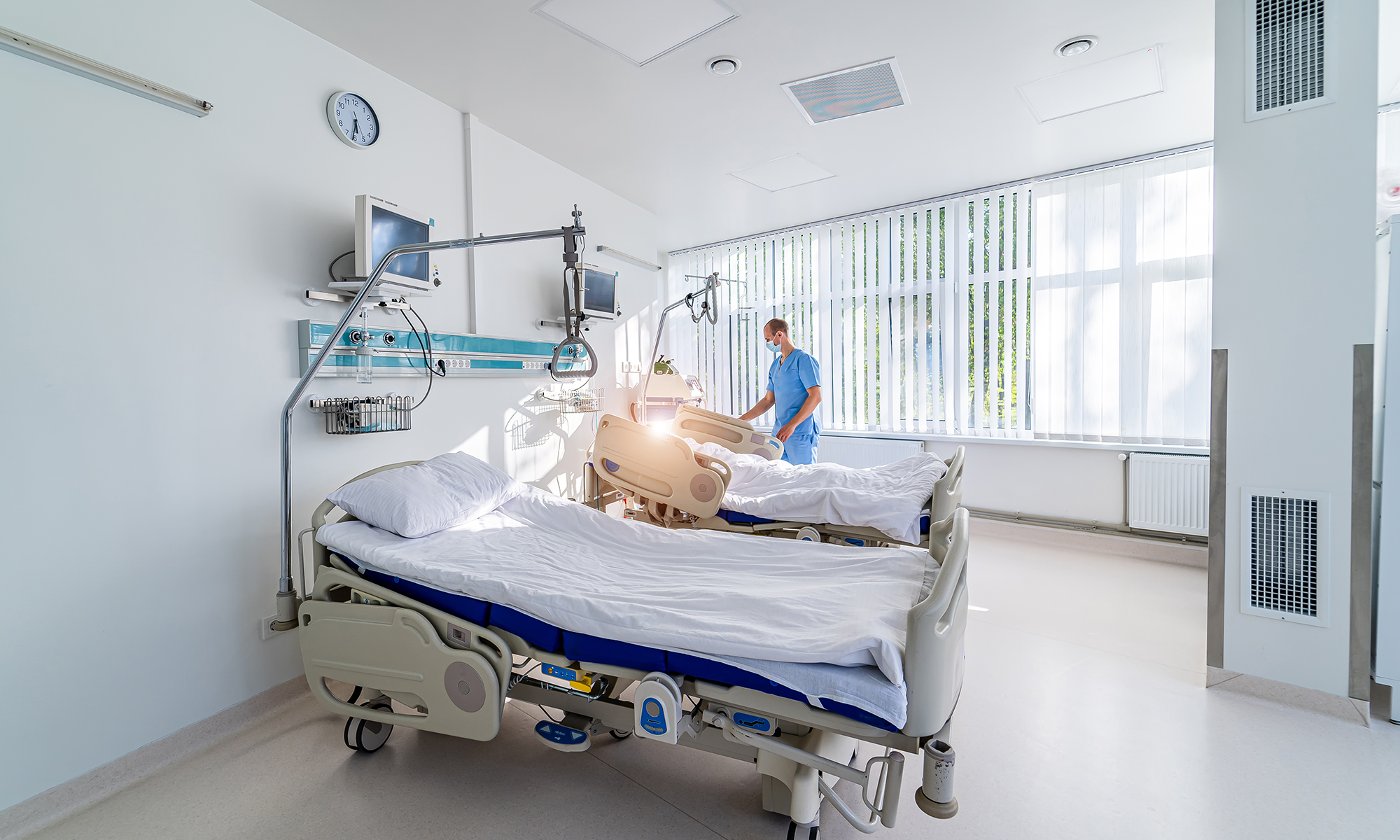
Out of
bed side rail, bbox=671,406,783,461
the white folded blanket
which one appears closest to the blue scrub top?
bed side rail, bbox=671,406,783,461

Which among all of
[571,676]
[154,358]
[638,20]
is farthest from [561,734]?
[638,20]

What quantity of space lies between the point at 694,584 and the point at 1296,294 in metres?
2.56

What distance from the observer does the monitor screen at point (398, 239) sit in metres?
2.57

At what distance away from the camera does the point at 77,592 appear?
194cm

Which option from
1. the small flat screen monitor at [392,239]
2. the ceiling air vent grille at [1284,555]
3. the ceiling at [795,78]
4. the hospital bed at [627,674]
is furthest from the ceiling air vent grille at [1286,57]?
the small flat screen monitor at [392,239]

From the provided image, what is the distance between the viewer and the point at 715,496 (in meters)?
3.17

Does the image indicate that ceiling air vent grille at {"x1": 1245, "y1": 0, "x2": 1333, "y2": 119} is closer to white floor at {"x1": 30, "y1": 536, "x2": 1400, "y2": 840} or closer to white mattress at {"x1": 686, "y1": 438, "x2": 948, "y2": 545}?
white mattress at {"x1": 686, "y1": 438, "x2": 948, "y2": 545}

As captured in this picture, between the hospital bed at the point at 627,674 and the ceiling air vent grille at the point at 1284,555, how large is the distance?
4.58ft

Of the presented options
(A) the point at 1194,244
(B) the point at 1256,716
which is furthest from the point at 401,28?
(A) the point at 1194,244

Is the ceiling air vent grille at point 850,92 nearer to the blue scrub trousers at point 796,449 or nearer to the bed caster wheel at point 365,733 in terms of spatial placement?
the blue scrub trousers at point 796,449

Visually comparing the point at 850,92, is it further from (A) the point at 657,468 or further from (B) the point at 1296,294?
(A) the point at 657,468

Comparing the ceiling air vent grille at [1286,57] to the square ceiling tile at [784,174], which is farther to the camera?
the square ceiling tile at [784,174]

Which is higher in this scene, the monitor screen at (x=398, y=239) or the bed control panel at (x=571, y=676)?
the monitor screen at (x=398, y=239)

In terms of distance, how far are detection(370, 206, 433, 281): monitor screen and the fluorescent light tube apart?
2.11ft
